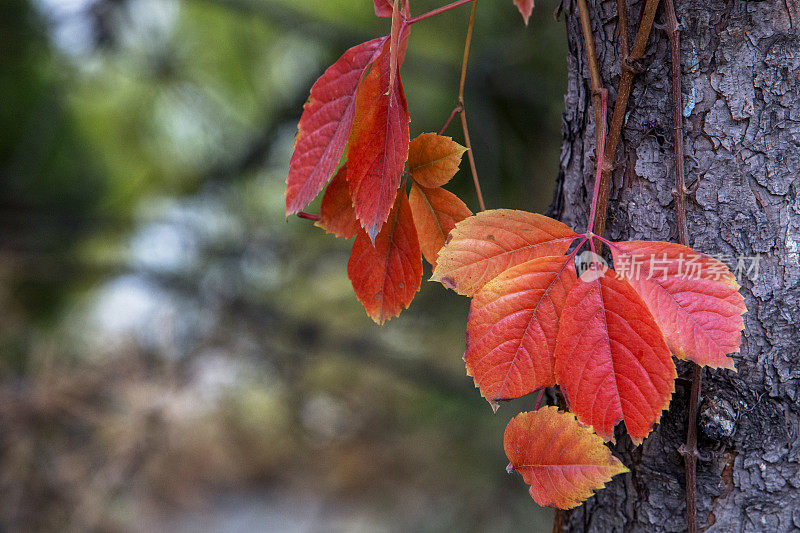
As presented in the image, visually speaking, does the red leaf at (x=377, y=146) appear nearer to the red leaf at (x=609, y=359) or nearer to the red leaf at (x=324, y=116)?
the red leaf at (x=324, y=116)

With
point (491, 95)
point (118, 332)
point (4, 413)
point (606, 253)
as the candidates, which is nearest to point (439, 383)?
point (491, 95)

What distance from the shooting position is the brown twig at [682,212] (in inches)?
13.3

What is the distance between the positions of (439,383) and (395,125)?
1298mm

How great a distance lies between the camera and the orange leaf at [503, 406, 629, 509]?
1.03 ft

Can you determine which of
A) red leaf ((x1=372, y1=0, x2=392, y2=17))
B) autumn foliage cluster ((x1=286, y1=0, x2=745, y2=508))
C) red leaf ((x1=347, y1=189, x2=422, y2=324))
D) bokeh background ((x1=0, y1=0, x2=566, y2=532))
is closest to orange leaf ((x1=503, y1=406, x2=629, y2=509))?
autumn foliage cluster ((x1=286, y1=0, x2=745, y2=508))

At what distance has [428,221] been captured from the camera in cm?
38

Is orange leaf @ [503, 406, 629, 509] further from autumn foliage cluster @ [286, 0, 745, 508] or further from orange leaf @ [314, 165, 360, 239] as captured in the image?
orange leaf @ [314, 165, 360, 239]

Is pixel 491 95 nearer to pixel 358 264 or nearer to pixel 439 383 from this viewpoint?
pixel 439 383

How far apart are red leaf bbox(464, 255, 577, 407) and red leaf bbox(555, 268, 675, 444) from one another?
0.01 m

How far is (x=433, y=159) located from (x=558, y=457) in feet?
0.65

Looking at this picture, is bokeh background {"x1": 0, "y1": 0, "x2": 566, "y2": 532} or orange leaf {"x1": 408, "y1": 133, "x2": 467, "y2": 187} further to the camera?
bokeh background {"x1": 0, "y1": 0, "x2": 566, "y2": 532}

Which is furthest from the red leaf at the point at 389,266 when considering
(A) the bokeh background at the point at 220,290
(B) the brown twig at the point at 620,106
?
(A) the bokeh background at the point at 220,290

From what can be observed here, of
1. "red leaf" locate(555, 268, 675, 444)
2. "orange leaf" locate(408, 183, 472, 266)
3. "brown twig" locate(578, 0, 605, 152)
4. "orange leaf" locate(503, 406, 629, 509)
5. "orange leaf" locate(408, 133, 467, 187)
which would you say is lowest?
"orange leaf" locate(503, 406, 629, 509)

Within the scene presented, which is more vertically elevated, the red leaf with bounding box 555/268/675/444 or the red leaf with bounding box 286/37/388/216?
the red leaf with bounding box 286/37/388/216
